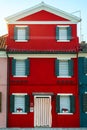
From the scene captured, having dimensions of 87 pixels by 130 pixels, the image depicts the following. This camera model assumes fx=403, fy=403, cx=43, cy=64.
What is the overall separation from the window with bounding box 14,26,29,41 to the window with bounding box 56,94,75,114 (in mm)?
5542

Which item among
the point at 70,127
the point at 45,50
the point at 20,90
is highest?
the point at 45,50

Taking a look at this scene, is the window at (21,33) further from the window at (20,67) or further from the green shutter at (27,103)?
the green shutter at (27,103)

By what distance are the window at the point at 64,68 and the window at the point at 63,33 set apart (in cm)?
191

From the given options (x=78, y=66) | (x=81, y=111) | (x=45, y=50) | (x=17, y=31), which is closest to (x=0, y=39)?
(x=17, y=31)

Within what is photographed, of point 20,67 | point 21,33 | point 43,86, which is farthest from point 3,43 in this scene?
point 43,86

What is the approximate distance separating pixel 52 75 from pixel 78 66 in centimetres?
223

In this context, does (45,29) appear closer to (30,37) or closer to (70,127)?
(30,37)

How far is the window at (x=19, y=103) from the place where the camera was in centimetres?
3209

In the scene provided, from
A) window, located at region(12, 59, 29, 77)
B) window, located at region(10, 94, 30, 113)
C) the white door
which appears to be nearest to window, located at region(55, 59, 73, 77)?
the white door

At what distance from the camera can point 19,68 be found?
32.7 meters

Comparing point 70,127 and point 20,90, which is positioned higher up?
point 20,90

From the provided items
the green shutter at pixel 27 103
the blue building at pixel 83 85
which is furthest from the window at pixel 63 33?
the green shutter at pixel 27 103

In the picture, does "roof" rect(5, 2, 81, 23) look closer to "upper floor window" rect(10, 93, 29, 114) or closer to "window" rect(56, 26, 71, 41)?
"window" rect(56, 26, 71, 41)

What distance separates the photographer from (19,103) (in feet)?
106
